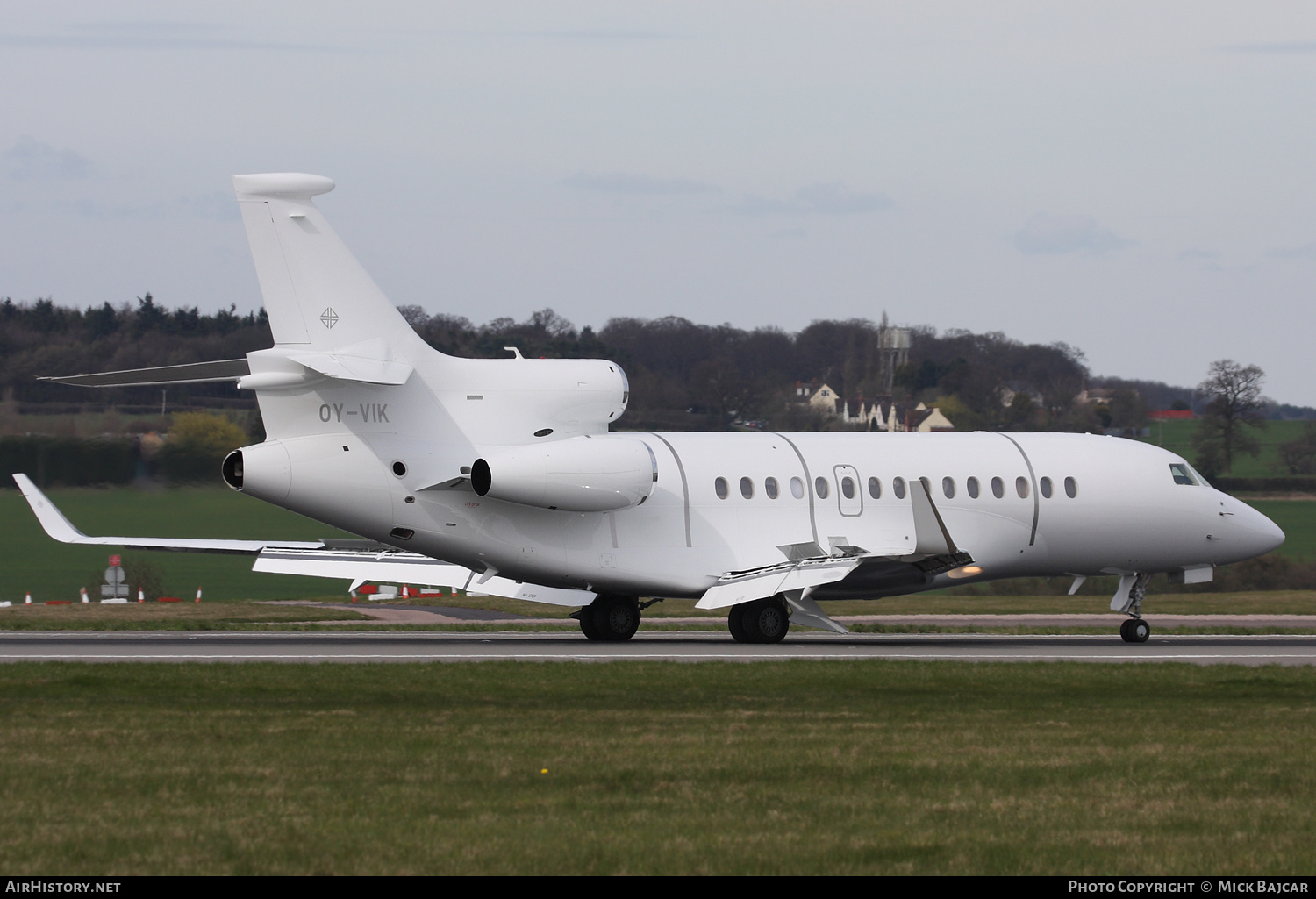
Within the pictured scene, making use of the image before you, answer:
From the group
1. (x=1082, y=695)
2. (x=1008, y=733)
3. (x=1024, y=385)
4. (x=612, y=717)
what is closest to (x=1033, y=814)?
(x=1008, y=733)

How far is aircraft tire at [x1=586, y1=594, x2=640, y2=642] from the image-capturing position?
28.7 metres

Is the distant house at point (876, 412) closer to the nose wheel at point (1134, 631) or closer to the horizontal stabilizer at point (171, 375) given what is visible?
the nose wheel at point (1134, 631)

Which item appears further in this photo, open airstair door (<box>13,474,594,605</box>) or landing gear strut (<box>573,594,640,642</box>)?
landing gear strut (<box>573,594,640,642</box>)

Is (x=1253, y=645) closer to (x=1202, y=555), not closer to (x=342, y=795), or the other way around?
(x=1202, y=555)

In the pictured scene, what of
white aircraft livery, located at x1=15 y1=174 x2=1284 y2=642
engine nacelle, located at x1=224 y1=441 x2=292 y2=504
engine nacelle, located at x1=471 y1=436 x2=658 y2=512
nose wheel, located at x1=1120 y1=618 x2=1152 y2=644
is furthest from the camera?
nose wheel, located at x1=1120 y1=618 x2=1152 y2=644

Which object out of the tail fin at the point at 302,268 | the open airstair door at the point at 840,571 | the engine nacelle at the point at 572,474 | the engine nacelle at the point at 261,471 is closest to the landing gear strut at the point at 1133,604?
the open airstair door at the point at 840,571

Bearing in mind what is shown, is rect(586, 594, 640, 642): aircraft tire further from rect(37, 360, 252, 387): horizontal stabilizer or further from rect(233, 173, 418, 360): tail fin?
rect(37, 360, 252, 387): horizontal stabilizer

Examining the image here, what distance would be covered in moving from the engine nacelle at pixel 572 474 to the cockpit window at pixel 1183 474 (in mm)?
11113

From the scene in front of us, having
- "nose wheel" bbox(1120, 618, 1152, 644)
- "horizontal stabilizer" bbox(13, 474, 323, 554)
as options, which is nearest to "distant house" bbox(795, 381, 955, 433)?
"nose wheel" bbox(1120, 618, 1152, 644)

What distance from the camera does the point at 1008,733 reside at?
15648 millimetres

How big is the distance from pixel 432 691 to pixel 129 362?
49618 mm

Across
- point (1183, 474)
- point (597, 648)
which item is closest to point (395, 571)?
point (597, 648)

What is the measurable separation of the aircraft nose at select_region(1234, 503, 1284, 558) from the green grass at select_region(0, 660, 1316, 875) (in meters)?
12.0

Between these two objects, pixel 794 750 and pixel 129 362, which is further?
pixel 129 362
